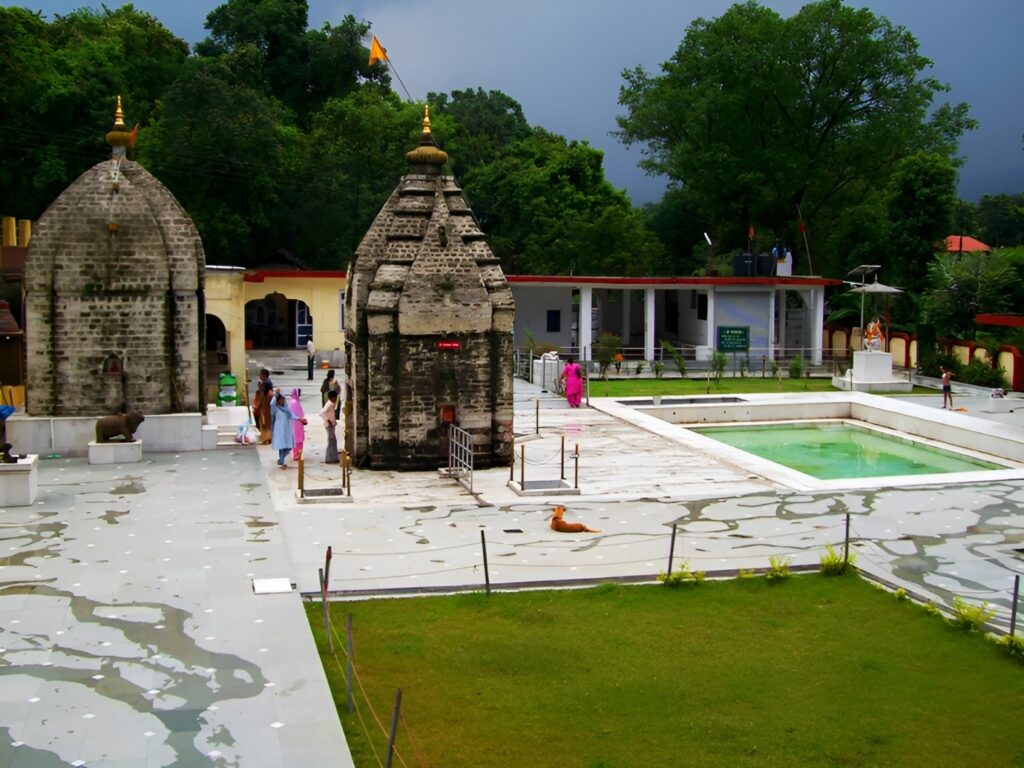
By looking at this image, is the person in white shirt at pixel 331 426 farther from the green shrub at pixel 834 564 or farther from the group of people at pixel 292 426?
the green shrub at pixel 834 564

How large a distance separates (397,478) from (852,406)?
15.6 m

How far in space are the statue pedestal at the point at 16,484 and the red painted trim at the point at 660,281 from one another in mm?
22463

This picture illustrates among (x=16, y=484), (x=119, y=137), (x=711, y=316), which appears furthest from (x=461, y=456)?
(x=711, y=316)

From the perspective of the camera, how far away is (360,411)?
23.7 m

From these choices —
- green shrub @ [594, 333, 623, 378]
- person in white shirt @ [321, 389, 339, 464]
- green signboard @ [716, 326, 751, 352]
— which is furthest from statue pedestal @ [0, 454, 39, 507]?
green signboard @ [716, 326, 751, 352]

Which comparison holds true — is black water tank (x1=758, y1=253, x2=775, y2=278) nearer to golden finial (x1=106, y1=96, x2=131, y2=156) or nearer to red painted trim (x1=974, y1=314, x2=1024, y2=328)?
red painted trim (x1=974, y1=314, x2=1024, y2=328)

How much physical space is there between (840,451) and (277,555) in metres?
16.1

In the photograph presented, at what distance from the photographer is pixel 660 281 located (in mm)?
41750

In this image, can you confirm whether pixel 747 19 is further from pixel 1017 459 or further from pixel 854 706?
pixel 854 706

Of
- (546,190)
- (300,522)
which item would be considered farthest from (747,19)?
(300,522)

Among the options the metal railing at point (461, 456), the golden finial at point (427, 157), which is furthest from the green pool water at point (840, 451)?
the golden finial at point (427, 157)

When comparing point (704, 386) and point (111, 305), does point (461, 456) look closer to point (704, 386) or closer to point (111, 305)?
point (111, 305)

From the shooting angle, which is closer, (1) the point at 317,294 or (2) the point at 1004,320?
(2) the point at 1004,320

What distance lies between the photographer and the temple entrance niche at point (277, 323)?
43.9 m
